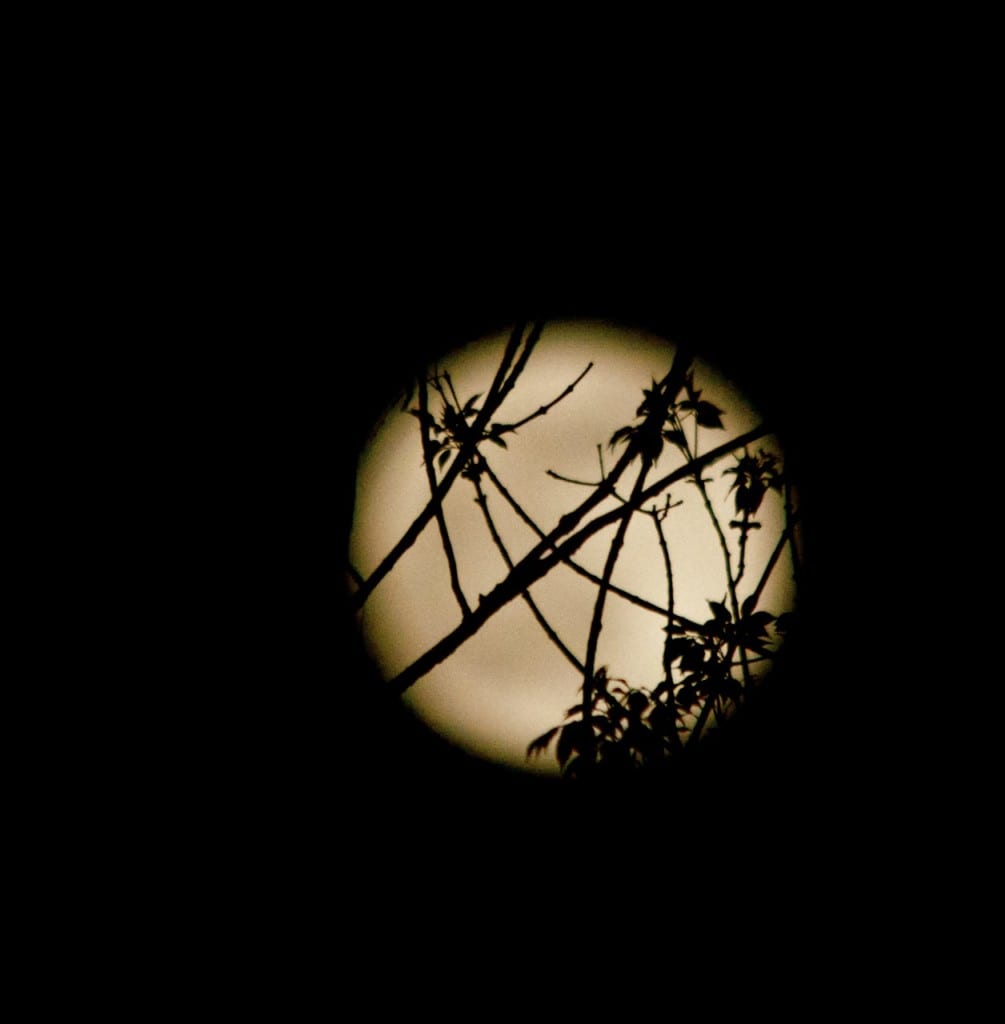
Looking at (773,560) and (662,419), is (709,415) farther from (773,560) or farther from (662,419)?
(773,560)

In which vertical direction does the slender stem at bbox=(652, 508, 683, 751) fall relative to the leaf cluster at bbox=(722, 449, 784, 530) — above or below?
below

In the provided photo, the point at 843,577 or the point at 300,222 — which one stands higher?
the point at 843,577

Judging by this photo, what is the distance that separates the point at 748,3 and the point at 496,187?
119 centimetres

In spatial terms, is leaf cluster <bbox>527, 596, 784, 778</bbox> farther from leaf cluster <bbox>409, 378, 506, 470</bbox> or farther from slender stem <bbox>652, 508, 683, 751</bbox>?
leaf cluster <bbox>409, 378, 506, 470</bbox>

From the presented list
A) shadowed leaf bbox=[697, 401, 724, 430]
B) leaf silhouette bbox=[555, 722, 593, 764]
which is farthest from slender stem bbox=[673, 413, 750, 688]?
leaf silhouette bbox=[555, 722, 593, 764]

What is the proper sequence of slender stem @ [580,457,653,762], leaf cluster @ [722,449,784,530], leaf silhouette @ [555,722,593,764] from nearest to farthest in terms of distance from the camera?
slender stem @ [580,457,653,762] < leaf silhouette @ [555,722,593,764] < leaf cluster @ [722,449,784,530]

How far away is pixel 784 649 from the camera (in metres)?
3.25

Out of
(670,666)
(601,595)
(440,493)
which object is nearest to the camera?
(440,493)

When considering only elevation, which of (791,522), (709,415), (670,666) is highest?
(709,415)

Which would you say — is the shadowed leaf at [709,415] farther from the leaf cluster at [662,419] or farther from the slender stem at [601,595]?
the slender stem at [601,595]

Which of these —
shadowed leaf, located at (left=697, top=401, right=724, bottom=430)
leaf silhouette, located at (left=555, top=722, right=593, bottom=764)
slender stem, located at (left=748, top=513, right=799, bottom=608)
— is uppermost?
shadowed leaf, located at (left=697, top=401, right=724, bottom=430)

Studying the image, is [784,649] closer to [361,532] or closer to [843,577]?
[843,577]

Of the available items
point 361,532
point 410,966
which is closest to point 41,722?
point 410,966

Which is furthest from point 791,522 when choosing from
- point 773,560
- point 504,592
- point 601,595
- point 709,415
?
point 504,592
